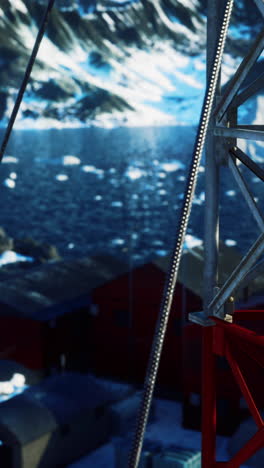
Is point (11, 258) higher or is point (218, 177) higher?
point (218, 177)

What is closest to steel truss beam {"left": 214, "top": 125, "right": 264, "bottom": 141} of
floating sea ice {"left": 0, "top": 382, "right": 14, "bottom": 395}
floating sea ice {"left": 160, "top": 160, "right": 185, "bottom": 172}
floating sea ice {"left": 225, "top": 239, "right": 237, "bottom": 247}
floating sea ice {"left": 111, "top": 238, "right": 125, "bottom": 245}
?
floating sea ice {"left": 0, "top": 382, "right": 14, "bottom": 395}

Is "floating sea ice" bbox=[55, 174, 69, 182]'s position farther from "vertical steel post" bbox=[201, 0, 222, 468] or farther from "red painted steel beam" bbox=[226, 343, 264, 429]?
"red painted steel beam" bbox=[226, 343, 264, 429]

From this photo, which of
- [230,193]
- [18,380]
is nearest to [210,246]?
[18,380]

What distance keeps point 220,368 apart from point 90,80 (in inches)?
5231

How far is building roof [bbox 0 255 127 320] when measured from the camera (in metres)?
31.1

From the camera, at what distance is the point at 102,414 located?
83.6 ft

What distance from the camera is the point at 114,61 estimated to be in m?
158

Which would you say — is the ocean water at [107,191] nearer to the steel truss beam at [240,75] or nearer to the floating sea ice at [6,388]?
the floating sea ice at [6,388]

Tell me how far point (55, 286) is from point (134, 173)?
103232mm

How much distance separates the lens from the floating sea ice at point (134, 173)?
5315 inches

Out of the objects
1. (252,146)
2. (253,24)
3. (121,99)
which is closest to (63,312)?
(252,146)

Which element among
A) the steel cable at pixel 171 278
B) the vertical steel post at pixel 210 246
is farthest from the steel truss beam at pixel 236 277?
the steel cable at pixel 171 278

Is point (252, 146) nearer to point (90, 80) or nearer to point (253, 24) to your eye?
point (253, 24)

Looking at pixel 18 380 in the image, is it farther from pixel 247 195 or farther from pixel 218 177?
pixel 247 195
